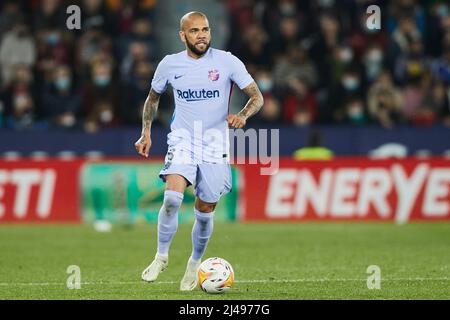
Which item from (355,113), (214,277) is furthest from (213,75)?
(355,113)

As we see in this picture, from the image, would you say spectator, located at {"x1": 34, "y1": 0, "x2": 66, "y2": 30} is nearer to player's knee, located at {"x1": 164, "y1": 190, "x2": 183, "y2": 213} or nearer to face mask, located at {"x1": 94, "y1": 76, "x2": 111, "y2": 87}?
face mask, located at {"x1": 94, "y1": 76, "x2": 111, "y2": 87}

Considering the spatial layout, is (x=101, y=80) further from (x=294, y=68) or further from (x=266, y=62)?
(x=294, y=68)

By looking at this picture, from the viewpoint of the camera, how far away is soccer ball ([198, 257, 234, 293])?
1009cm

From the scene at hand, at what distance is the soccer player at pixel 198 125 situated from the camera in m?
10.4

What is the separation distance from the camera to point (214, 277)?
10102 mm

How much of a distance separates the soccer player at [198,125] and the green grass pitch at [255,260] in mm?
592

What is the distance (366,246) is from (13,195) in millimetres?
5894

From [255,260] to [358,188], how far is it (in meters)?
5.32

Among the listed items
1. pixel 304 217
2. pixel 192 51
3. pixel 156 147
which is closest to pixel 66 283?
pixel 192 51

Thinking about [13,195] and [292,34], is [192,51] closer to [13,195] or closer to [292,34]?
[13,195]

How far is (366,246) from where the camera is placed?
584 inches

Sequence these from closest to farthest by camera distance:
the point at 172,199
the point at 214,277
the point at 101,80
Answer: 1. the point at 214,277
2. the point at 172,199
3. the point at 101,80

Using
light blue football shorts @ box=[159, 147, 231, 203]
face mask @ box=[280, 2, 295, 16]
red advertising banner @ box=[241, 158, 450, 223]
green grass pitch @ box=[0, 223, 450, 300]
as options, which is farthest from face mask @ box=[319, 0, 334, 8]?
light blue football shorts @ box=[159, 147, 231, 203]

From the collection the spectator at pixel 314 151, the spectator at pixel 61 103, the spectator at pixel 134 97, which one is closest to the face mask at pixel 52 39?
the spectator at pixel 61 103
